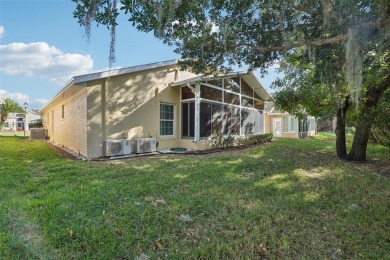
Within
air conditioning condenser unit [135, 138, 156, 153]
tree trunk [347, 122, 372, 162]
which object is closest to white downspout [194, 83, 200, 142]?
air conditioning condenser unit [135, 138, 156, 153]

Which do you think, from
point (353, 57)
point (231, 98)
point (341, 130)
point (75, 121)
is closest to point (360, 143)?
point (341, 130)

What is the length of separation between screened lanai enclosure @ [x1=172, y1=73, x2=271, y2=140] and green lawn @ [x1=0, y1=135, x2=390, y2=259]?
18.0ft

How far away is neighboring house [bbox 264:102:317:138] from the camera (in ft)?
78.3

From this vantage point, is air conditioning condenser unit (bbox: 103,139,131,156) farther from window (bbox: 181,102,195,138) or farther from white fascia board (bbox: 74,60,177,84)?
window (bbox: 181,102,195,138)

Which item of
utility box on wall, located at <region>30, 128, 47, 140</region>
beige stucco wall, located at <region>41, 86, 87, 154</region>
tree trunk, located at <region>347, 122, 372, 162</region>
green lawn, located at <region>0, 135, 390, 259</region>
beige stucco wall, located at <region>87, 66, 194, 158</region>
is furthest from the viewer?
utility box on wall, located at <region>30, 128, 47, 140</region>

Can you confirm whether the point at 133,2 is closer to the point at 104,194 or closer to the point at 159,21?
the point at 159,21

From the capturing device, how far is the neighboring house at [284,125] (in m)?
23.9

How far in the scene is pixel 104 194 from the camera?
14.3 feet

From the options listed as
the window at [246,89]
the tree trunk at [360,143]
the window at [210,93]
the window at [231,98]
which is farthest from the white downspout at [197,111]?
the tree trunk at [360,143]

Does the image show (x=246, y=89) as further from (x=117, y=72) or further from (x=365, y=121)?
(x=117, y=72)

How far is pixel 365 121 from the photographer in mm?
7855

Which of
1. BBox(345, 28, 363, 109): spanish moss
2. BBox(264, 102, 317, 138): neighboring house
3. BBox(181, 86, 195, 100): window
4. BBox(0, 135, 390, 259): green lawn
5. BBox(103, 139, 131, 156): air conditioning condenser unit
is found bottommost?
BBox(0, 135, 390, 259): green lawn

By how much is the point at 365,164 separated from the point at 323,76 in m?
4.59

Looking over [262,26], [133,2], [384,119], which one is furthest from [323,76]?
[133,2]
